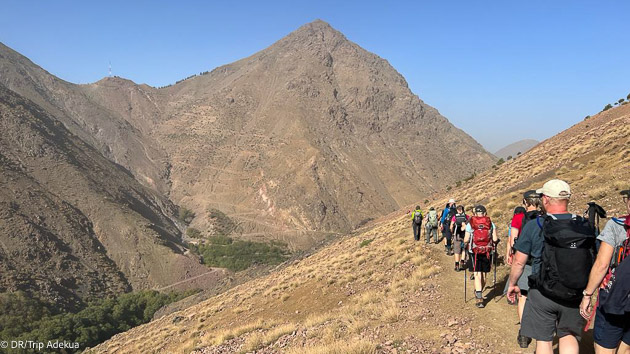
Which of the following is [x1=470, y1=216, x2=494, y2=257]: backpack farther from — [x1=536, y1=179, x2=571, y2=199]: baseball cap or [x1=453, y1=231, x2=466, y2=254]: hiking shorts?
[x1=536, y1=179, x2=571, y2=199]: baseball cap

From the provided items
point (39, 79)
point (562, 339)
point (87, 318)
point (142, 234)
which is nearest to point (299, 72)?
point (142, 234)

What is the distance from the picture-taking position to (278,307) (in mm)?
15414

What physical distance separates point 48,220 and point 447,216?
71.9 m

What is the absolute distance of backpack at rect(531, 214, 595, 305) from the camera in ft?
12.6

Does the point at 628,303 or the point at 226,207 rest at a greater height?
the point at 226,207

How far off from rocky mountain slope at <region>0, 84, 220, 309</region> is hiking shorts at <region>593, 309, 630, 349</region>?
63.7 meters

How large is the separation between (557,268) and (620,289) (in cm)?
57

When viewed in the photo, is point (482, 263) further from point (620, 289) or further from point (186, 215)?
point (186, 215)

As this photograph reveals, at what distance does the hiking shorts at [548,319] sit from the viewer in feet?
13.1

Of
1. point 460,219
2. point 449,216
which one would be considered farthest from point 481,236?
point 449,216

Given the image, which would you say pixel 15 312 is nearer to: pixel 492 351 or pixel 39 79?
pixel 492 351

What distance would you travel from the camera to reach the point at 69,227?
212 feet

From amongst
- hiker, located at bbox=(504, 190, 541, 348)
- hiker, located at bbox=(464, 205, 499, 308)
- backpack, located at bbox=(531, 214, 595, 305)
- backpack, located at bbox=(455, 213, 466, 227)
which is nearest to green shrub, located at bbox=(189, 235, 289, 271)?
backpack, located at bbox=(455, 213, 466, 227)

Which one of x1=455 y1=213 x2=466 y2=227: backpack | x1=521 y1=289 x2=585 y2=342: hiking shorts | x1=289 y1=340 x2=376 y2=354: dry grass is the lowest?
x1=289 y1=340 x2=376 y2=354: dry grass
